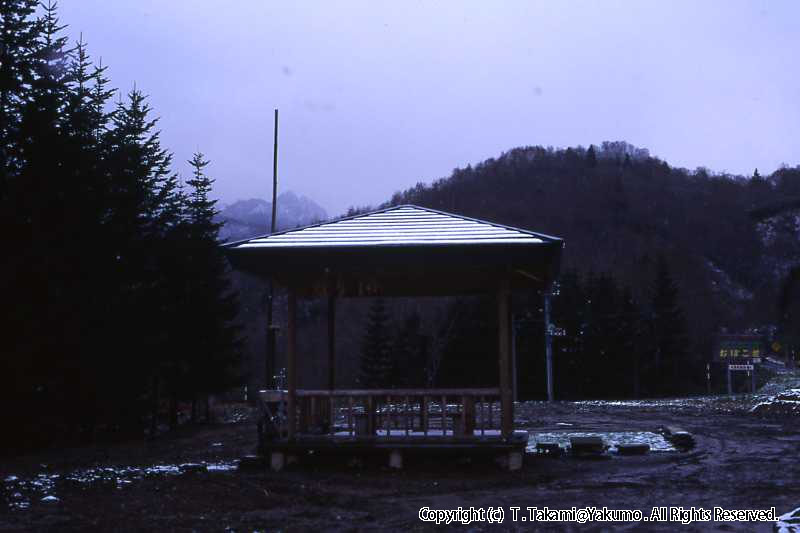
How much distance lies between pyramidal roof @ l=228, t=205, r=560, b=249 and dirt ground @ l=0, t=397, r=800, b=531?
11.4 feet

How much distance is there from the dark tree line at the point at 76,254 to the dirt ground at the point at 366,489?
3.34 metres

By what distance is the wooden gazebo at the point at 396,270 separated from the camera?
1168 centimetres

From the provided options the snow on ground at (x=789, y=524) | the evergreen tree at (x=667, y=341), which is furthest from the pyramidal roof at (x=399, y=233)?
the evergreen tree at (x=667, y=341)

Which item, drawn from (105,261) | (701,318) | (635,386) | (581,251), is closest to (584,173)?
(581,251)

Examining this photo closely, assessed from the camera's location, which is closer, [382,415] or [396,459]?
[396,459]

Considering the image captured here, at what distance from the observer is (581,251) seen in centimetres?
8294

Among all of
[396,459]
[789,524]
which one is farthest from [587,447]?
[789,524]

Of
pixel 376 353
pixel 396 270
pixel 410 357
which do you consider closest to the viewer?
pixel 396 270

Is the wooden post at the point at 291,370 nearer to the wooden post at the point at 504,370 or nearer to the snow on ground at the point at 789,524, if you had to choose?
the wooden post at the point at 504,370

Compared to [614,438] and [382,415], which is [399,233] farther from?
[614,438]

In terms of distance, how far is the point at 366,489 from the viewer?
33.0ft

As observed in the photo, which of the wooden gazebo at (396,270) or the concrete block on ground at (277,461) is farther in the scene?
the concrete block on ground at (277,461)

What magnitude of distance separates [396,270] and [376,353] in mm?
30685

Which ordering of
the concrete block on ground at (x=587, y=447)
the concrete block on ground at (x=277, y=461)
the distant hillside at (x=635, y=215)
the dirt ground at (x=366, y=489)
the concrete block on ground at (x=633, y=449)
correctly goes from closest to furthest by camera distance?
the dirt ground at (x=366, y=489), the concrete block on ground at (x=277, y=461), the concrete block on ground at (x=587, y=447), the concrete block on ground at (x=633, y=449), the distant hillside at (x=635, y=215)
